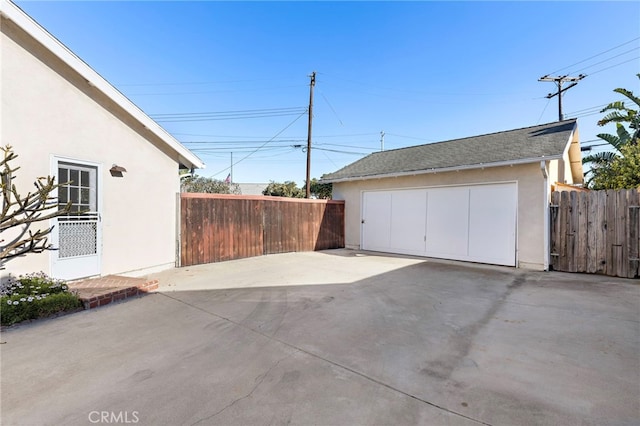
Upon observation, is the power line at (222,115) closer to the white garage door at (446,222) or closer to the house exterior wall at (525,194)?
the white garage door at (446,222)

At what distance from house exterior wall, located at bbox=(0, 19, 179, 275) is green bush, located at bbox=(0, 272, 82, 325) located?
0.50 metres

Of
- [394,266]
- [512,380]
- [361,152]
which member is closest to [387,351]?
[512,380]

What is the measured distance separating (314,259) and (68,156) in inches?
245

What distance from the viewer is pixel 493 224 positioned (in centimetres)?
800

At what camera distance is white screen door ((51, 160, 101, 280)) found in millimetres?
5027

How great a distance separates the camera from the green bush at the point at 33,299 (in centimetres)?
367

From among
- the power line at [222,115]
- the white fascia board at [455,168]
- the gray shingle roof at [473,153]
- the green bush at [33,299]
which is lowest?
the green bush at [33,299]

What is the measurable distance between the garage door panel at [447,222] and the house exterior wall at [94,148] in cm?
750

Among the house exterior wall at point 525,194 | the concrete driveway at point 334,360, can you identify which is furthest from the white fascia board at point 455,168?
the concrete driveway at point 334,360

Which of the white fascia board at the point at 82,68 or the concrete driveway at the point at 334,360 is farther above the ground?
the white fascia board at the point at 82,68

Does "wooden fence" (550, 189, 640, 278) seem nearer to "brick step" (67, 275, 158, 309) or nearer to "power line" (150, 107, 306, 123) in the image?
"brick step" (67, 275, 158, 309)

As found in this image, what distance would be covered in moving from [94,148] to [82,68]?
140 centimetres

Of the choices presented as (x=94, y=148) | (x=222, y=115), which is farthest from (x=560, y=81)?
(x=94, y=148)

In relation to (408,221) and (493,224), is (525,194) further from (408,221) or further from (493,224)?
(408,221)
